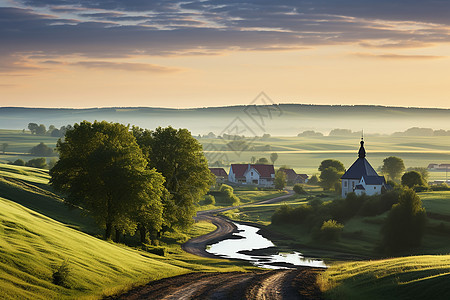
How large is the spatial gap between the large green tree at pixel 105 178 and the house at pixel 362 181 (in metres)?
82.5

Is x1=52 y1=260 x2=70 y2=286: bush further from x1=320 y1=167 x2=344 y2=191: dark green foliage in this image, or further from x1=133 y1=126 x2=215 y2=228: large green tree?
x1=320 y1=167 x2=344 y2=191: dark green foliage

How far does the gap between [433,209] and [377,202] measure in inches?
529

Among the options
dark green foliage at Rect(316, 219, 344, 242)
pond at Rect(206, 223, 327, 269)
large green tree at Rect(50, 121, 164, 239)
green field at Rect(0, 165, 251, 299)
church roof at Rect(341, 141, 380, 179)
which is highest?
church roof at Rect(341, 141, 380, 179)

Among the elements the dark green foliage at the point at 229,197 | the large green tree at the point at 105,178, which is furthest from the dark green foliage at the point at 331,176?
the large green tree at the point at 105,178

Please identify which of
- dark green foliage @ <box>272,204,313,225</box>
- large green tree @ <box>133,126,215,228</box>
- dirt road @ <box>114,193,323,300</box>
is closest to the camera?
dirt road @ <box>114,193,323,300</box>

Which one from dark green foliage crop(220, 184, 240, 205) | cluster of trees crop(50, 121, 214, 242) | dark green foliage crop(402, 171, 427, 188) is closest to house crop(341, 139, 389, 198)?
dark green foliage crop(402, 171, 427, 188)

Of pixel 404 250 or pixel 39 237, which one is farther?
pixel 404 250

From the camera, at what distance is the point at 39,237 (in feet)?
146

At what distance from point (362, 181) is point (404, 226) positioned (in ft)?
159

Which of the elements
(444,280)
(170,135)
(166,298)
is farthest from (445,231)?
(166,298)

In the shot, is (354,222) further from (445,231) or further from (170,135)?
(170,135)

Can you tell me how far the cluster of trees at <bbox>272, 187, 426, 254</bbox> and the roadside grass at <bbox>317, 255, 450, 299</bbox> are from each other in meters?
47.9

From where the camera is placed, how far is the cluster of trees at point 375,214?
317ft

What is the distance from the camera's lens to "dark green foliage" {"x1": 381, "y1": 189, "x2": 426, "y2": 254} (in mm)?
95688
